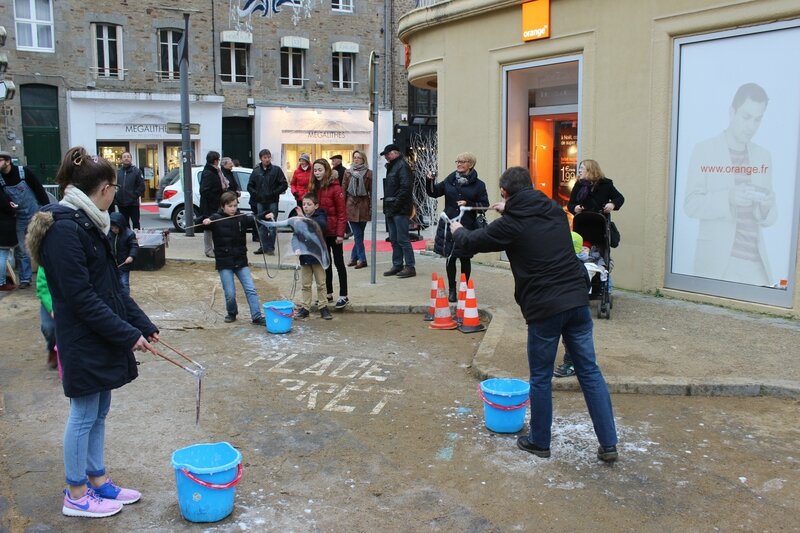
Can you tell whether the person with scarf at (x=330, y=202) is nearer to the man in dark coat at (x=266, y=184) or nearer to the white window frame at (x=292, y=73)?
the man in dark coat at (x=266, y=184)

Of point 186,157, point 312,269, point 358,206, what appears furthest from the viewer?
point 186,157

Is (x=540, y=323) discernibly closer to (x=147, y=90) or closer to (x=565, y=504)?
(x=565, y=504)

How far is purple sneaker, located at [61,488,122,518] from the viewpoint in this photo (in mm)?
3999

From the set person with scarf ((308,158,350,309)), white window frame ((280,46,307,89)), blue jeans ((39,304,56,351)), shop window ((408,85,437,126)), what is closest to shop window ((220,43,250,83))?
white window frame ((280,46,307,89))

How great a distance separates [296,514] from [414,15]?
34.5 ft

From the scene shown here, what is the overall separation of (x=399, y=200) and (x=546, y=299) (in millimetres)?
6168

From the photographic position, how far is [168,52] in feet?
90.6

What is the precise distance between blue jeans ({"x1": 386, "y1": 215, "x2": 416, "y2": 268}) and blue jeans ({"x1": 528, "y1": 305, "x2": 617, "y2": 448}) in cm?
607

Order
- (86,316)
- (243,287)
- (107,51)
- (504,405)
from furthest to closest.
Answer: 1. (107,51)
2. (243,287)
3. (504,405)
4. (86,316)

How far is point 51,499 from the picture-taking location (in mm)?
4246

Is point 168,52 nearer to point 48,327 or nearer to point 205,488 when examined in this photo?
point 48,327

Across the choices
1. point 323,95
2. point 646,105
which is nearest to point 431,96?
point 323,95

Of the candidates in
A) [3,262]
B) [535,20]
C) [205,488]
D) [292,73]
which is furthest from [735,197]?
[292,73]

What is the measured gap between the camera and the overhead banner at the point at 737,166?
8023 millimetres
